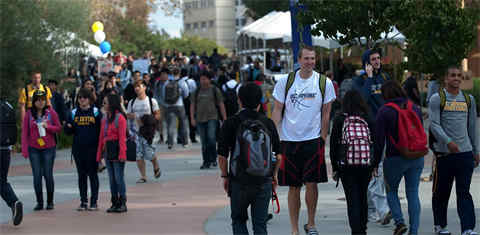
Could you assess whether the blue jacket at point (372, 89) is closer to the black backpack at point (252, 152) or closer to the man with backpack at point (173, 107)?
the black backpack at point (252, 152)

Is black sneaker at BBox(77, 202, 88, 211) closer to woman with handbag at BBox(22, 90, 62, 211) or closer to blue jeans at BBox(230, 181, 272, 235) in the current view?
woman with handbag at BBox(22, 90, 62, 211)

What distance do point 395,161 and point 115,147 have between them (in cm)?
398

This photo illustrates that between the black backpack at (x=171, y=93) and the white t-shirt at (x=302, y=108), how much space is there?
11.7m

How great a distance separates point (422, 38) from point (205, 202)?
13.5 feet

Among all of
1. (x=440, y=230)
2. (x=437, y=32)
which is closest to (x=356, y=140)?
(x=440, y=230)

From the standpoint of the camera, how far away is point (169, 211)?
1125cm

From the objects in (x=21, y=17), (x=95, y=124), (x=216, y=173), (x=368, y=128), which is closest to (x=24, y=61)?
(x=21, y=17)

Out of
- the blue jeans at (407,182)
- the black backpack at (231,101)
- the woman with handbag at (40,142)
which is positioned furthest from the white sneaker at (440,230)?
the black backpack at (231,101)

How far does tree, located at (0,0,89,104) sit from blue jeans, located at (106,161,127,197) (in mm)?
10358

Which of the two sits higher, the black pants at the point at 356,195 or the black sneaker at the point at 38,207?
the black pants at the point at 356,195

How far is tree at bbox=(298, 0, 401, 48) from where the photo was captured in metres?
12.6

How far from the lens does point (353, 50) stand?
3822 centimetres

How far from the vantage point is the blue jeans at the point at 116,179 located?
1127 centimetres

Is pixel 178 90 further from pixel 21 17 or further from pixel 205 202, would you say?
pixel 205 202
